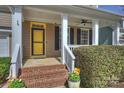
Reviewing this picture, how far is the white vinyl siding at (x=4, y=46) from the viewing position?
404 inches

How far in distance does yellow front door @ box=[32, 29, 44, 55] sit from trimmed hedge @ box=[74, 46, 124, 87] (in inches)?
183

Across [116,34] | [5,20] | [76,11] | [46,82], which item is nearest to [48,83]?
[46,82]

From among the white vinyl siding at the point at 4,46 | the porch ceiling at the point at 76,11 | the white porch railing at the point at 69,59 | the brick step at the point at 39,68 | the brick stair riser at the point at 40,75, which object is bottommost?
the brick stair riser at the point at 40,75

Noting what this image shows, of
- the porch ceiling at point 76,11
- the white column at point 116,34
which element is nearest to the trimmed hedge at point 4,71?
the porch ceiling at point 76,11

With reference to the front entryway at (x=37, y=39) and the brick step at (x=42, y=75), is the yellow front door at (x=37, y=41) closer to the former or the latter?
the front entryway at (x=37, y=39)

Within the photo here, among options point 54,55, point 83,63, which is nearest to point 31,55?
point 54,55

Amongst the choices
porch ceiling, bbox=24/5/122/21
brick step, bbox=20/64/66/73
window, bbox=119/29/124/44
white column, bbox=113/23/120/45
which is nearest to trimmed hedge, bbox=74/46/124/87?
brick step, bbox=20/64/66/73

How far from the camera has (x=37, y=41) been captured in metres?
12.4

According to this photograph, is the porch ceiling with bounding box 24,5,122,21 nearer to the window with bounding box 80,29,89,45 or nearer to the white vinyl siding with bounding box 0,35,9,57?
the white vinyl siding with bounding box 0,35,9,57

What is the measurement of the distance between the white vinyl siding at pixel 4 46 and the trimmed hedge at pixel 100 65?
177 inches

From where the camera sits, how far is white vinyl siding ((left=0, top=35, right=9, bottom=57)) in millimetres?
10266

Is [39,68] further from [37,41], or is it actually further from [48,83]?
[37,41]

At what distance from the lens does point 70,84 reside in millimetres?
7730

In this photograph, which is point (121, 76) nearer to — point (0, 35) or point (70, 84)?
point (70, 84)
